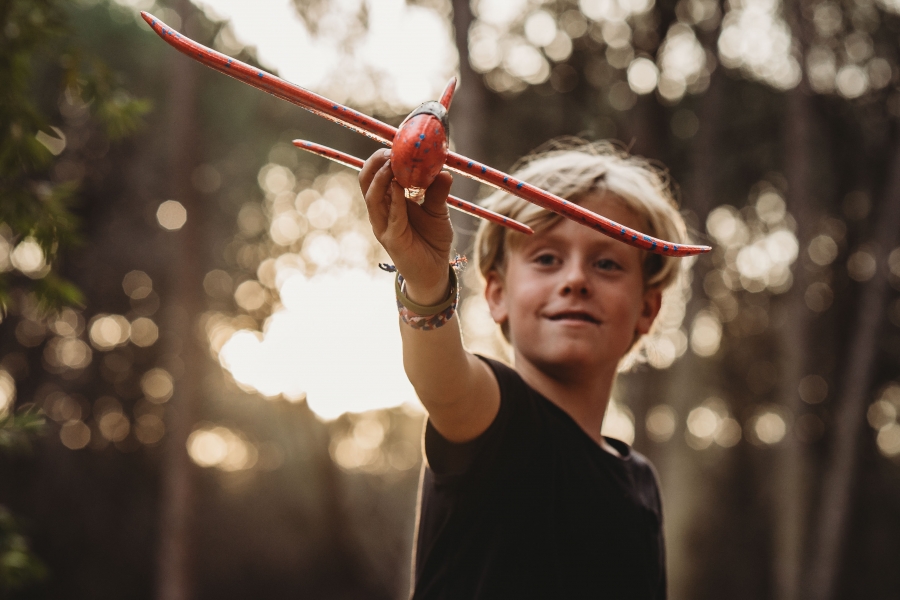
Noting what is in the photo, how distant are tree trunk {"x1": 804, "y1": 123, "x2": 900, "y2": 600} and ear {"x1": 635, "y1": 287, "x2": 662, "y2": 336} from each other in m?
9.54

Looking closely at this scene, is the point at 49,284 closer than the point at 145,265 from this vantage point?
Yes

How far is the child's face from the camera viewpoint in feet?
4.75

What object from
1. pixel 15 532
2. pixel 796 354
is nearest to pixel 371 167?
pixel 15 532

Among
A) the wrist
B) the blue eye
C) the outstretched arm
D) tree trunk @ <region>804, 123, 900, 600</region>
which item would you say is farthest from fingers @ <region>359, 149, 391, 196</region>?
tree trunk @ <region>804, 123, 900, 600</region>

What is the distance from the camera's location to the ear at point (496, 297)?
163 centimetres

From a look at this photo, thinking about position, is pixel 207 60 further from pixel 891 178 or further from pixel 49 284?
pixel 891 178

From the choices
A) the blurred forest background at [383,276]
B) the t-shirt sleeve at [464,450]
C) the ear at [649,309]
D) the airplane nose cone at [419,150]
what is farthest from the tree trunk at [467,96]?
the airplane nose cone at [419,150]

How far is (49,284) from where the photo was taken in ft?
7.33

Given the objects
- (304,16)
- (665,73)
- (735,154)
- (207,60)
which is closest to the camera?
(207,60)

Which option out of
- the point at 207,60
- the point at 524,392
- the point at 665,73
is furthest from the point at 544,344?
the point at 665,73

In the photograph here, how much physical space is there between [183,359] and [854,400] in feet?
29.7

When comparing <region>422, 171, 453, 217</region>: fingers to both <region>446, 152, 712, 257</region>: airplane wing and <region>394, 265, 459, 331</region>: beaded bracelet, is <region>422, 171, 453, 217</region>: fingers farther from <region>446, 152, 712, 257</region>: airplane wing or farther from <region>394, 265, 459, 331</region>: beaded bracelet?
<region>394, 265, 459, 331</region>: beaded bracelet

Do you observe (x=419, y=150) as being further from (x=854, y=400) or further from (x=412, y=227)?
(x=854, y=400)

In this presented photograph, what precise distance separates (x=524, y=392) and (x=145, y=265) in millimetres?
11732
